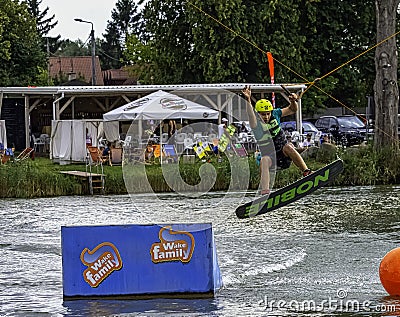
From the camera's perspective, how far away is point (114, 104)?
41.5 m

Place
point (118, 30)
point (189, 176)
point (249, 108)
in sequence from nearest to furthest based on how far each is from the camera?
point (249, 108) → point (189, 176) → point (118, 30)

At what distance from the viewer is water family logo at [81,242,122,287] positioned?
11.2 m

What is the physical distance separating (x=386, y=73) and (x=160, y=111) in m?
7.78

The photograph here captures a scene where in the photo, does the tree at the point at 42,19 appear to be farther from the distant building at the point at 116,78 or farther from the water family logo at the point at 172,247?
the water family logo at the point at 172,247

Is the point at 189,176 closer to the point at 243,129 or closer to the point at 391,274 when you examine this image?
the point at 243,129

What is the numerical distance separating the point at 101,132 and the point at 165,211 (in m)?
18.9

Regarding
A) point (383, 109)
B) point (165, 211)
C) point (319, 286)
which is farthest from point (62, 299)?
point (383, 109)

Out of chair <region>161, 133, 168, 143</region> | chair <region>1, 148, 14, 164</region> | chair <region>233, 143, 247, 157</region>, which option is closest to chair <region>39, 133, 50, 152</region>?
chair <region>1, 148, 14, 164</region>

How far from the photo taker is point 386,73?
30953mm

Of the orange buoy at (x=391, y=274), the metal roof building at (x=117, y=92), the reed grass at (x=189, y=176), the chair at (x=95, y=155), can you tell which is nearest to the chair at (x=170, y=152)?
the reed grass at (x=189, y=176)

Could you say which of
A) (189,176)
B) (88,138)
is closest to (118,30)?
(88,138)

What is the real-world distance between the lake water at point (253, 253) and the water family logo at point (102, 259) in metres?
0.39

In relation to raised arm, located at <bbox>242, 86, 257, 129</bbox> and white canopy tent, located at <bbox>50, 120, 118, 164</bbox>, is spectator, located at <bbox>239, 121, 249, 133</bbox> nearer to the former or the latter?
white canopy tent, located at <bbox>50, 120, 118, 164</bbox>

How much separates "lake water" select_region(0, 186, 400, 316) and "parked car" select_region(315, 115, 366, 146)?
14.1 m
